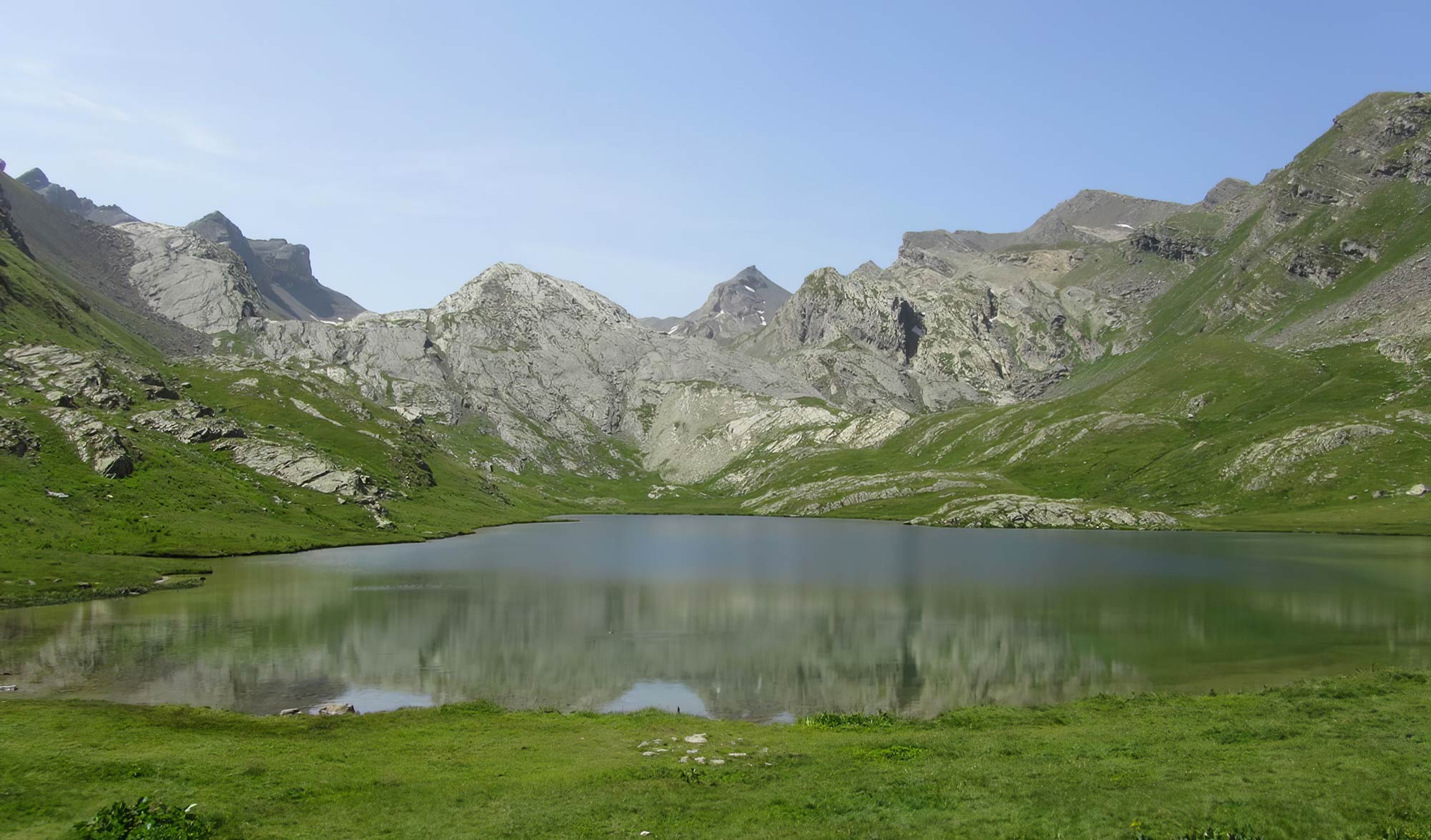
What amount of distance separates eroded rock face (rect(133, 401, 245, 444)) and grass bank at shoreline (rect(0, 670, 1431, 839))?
153554mm

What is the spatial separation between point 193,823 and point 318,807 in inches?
160

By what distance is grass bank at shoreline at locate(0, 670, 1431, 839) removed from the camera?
22.9 m

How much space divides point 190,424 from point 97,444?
163 feet

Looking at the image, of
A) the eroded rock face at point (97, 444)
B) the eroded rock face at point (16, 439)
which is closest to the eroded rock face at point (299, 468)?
the eroded rock face at point (97, 444)

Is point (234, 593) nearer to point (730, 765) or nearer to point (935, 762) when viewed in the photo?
point (730, 765)

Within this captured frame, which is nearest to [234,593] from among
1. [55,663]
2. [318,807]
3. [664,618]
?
[55,663]

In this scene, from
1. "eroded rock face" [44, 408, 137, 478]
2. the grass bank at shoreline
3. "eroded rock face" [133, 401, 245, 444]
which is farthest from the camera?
"eroded rock face" [133, 401, 245, 444]

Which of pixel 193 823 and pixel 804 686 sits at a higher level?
pixel 193 823

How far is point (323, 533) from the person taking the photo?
5984 inches

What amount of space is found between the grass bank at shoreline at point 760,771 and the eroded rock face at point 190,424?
6045 inches

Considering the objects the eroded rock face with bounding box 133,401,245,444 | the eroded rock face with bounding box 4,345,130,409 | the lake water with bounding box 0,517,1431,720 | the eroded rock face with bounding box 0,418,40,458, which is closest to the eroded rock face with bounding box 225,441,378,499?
the eroded rock face with bounding box 133,401,245,444

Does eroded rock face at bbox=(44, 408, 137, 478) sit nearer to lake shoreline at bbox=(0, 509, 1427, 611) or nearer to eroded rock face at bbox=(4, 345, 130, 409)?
eroded rock face at bbox=(4, 345, 130, 409)

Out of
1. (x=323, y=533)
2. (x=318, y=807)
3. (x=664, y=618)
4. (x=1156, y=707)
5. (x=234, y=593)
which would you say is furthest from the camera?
(x=323, y=533)

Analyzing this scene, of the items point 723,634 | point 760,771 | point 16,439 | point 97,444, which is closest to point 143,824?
point 760,771
